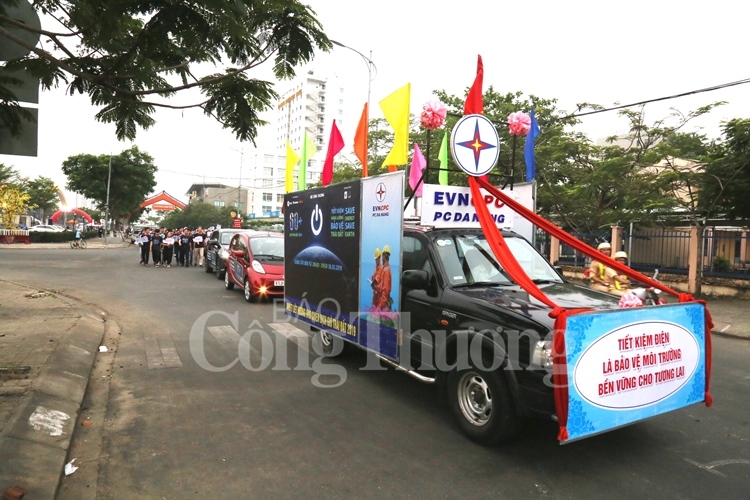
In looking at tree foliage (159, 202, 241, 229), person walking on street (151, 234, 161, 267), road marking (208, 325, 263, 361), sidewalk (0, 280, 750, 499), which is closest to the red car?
road marking (208, 325, 263, 361)

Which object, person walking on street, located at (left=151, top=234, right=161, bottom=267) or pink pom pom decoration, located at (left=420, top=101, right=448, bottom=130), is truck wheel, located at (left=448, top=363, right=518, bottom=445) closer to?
pink pom pom decoration, located at (left=420, top=101, right=448, bottom=130)

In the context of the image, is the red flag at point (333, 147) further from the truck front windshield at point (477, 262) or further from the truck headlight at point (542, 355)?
the truck headlight at point (542, 355)

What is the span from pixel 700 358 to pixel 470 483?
7.61 feet

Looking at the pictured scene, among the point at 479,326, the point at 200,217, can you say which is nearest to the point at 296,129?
the point at 200,217

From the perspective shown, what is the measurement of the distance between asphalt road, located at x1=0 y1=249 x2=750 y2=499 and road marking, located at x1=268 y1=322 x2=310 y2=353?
78 cm

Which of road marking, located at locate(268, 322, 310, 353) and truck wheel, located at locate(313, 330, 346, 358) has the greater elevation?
truck wheel, located at locate(313, 330, 346, 358)

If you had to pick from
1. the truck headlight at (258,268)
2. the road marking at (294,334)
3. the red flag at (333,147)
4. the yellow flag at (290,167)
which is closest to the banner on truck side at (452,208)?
the red flag at (333,147)

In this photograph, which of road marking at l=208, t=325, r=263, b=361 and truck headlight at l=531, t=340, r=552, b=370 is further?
road marking at l=208, t=325, r=263, b=361

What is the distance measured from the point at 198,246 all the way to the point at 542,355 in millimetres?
20850

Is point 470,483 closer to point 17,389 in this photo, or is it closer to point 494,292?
point 494,292

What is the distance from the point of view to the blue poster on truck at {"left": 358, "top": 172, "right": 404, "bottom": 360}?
5242 mm

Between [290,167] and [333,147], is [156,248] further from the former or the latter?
[333,147]

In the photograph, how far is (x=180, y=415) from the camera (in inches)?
196

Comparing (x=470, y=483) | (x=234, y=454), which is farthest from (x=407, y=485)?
(x=234, y=454)
